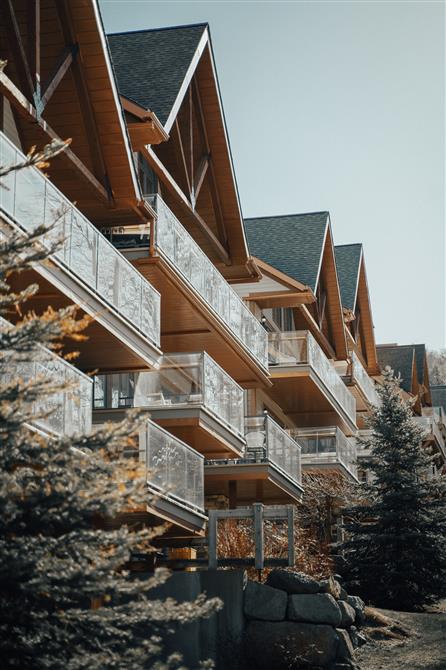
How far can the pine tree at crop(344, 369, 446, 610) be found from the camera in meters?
30.6

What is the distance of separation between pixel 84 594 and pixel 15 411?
1797 mm

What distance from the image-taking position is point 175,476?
21109 millimetres

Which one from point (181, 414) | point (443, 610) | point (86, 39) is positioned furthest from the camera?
point (443, 610)

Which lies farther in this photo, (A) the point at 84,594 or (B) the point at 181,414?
(B) the point at 181,414

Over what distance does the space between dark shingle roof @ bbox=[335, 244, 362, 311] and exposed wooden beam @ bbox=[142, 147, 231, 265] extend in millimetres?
17831

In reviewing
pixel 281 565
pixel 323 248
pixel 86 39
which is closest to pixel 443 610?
pixel 281 565

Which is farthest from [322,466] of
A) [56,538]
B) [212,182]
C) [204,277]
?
[56,538]

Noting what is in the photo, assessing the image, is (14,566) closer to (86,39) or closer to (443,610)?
(86,39)

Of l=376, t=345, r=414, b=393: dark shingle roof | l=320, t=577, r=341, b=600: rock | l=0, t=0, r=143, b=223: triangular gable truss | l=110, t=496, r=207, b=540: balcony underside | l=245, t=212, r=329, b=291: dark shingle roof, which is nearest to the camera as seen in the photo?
l=0, t=0, r=143, b=223: triangular gable truss

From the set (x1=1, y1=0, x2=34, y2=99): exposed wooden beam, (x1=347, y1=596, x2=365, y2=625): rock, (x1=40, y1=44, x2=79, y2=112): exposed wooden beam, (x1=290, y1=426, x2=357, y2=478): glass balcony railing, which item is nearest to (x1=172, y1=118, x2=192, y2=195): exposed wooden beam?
(x1=40, y1=44, x2=79, y2=112): exposed wooden beam

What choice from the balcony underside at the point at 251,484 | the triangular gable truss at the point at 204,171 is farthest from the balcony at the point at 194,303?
the balcony underside at the point at 251,484

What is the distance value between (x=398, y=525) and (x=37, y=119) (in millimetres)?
17047

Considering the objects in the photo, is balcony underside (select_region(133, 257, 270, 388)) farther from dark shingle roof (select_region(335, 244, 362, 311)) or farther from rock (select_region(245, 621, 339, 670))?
dark shingle roof (select_region(335, 244, 362, 311))

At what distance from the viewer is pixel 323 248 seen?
40.4 m
